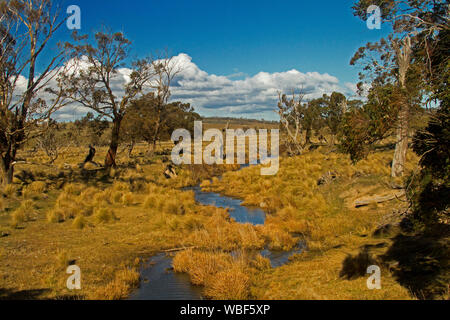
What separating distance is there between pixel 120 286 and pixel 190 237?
474cm

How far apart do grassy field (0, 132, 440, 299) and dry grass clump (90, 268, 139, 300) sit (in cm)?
3

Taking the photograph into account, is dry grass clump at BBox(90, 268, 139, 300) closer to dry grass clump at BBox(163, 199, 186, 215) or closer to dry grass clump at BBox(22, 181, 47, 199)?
dry grass clump at BBox(163, 199, 186, 215)

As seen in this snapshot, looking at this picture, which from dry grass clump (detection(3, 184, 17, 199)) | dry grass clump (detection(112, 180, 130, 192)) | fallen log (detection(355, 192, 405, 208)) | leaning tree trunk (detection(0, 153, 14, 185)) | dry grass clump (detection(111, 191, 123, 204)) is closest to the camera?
fallen log (detection(355, 192, 405, 208))

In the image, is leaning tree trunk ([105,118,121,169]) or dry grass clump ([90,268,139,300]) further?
leaning tree trunk ([105,118,121,169])

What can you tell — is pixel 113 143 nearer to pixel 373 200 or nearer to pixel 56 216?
pixel 56 216

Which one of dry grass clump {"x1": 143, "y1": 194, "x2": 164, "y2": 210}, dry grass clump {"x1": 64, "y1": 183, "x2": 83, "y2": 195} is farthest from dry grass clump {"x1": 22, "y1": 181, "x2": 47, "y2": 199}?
dry grass clump {"x1": 143, "y1": 194, "x2": 164, "y2": 210}

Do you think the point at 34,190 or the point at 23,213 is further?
the point at 34,190

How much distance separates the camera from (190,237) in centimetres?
1292

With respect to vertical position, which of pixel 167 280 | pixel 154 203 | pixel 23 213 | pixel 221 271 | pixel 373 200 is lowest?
pixel 167 280

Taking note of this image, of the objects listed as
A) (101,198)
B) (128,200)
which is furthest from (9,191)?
(128,200)

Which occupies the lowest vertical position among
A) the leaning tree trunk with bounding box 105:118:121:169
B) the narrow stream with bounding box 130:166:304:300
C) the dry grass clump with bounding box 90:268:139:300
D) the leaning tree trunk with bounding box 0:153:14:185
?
the narrow stream with bounding box 130:166:304:300

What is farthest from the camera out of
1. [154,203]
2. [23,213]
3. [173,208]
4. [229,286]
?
[154,203]

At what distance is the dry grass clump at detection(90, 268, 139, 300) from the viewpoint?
794cm
